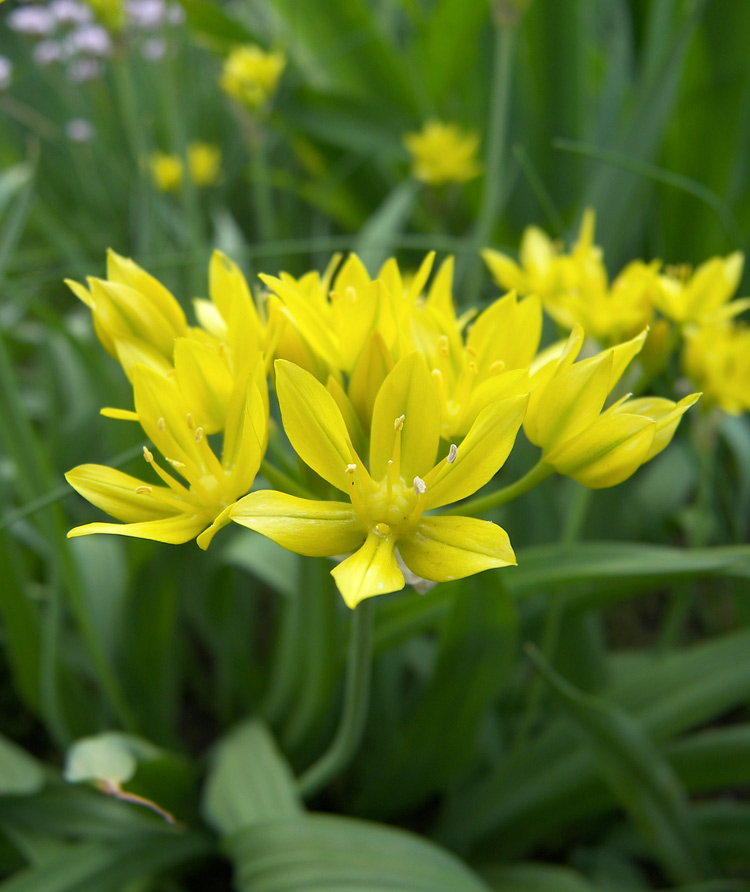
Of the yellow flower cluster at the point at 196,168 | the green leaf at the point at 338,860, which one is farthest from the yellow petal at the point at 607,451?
the yellow flower cluster at the point at 196,168

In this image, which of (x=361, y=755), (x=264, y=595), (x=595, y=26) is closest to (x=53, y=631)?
(x=361, y=755)

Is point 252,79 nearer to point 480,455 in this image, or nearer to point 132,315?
point 132,315

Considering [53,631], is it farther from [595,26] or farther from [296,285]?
[595,26]

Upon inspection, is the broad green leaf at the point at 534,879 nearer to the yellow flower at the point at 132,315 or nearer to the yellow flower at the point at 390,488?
the yellow flower at the point at 390,488

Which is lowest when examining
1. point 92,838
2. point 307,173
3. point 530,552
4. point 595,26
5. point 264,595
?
point 92,838

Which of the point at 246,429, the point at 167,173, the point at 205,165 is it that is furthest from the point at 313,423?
the point at 205,165

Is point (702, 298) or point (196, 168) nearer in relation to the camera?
point (702, 298)

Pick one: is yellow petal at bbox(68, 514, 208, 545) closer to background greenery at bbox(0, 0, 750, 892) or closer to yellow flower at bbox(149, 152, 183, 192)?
background greenery at bbox(0, 0, 750, 892)
